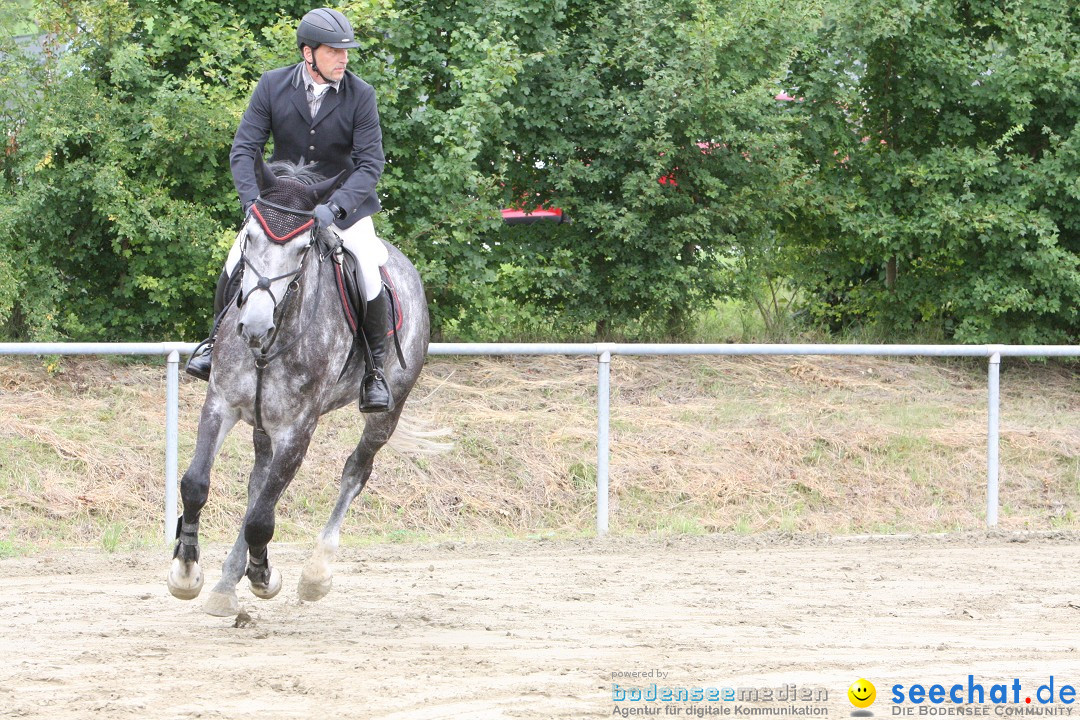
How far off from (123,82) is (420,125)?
3013mm

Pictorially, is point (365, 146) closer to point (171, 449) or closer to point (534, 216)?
point (171, 449)

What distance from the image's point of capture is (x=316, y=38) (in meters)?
6.52

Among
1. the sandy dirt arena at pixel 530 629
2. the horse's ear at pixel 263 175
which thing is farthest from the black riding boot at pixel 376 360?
the sandy dirt arena at pixel 530 629

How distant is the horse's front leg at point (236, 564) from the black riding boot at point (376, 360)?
0.62 meters

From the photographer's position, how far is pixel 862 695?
5215 millimetres

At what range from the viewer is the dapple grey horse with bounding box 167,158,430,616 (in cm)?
595

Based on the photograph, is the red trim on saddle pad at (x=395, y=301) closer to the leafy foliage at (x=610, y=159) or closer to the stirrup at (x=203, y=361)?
the stirrup at (x=203, y=361)

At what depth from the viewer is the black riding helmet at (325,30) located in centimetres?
650

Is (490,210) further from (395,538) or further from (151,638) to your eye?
(151,638)

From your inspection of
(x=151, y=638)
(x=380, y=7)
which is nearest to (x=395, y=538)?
(x=151, y=638)

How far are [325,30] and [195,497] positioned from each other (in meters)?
2.53

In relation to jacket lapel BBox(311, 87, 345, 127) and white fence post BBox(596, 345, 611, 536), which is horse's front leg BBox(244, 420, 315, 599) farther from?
white fence post BBox(596, 345, 611, 536)

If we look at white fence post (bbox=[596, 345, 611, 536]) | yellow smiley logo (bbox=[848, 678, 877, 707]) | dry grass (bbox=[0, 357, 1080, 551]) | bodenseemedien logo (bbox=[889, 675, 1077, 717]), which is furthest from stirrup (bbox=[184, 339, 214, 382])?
white fence post (bbox=[596, 345, 611, 536])

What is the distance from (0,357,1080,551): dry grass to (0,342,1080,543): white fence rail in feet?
1.25
